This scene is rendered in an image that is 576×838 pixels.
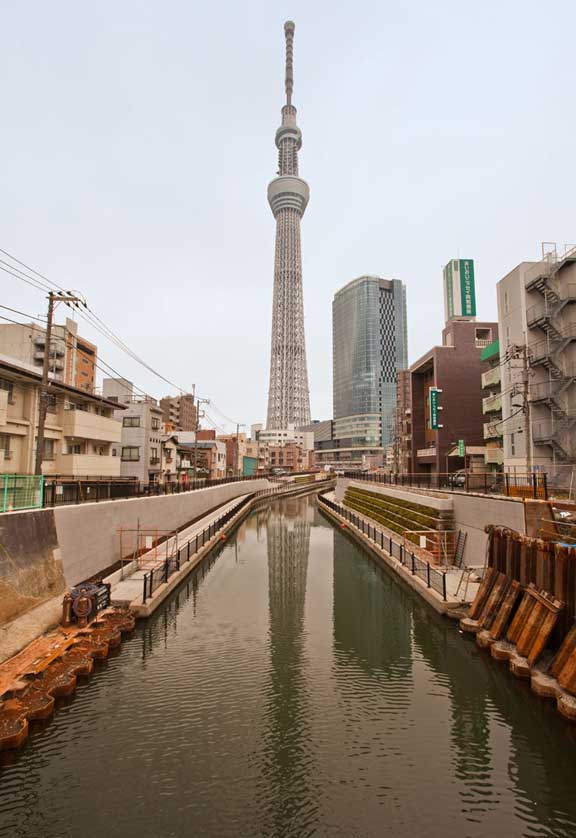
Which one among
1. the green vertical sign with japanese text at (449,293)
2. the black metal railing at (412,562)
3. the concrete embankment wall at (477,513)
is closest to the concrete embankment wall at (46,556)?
the black metal railing at (412,562)

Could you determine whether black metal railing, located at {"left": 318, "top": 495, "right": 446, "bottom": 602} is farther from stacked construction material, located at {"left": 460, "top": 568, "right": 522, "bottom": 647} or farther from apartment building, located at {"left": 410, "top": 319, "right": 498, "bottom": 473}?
apartment building, located at {"left": 410, "top": 319, "right": 498, "bottom": 473}

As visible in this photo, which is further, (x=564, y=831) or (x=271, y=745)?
(x=271, y=745)

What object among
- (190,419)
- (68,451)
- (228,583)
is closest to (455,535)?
(228,583)

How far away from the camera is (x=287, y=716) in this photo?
11.5m

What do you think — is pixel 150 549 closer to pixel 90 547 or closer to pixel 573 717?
pixel 90 547

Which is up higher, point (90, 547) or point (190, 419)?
point (190, 419)

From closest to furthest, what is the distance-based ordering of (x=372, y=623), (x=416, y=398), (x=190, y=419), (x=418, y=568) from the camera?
(x=372, y=623) < (x=418, y=568) < (x=416, y=398) < (x=190, y=419)

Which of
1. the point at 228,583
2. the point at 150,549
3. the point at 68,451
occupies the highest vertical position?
the point at 68,451

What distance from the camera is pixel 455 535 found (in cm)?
2533

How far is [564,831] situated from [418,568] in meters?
15.8

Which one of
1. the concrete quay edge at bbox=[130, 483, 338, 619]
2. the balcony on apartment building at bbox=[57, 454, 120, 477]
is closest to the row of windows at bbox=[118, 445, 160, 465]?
the balcony on apartment building at bbox=[57, 454, 120, 477]

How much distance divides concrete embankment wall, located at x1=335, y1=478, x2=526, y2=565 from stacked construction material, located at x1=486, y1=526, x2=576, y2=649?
1746 mm

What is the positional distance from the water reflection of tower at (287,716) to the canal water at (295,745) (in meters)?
0.04

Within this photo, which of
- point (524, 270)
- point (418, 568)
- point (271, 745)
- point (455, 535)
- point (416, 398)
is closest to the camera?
point (271, 745)
